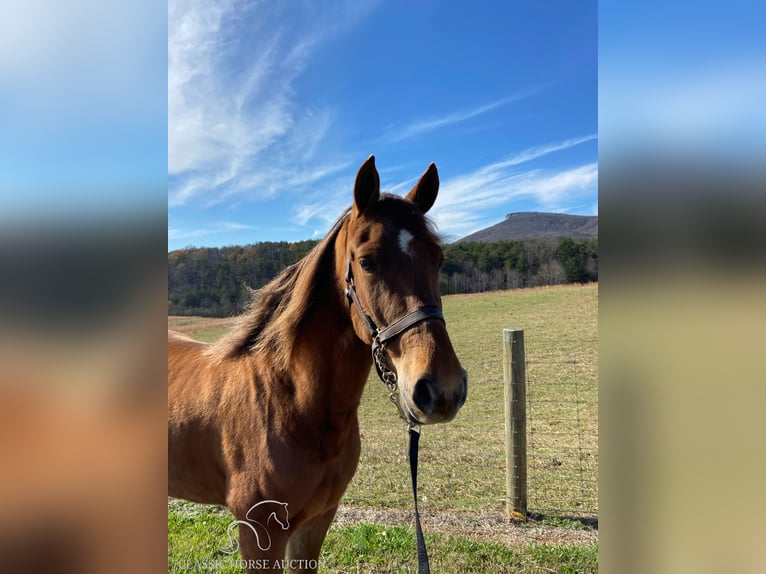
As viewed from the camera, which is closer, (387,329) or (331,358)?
(387,329)

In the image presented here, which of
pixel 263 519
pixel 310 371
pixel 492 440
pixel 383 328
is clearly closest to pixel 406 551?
pixel 263 519

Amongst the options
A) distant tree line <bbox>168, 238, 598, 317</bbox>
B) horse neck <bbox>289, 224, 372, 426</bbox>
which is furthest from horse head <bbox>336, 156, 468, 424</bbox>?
distant tree line <bbox>168, 238, 598, 317</bbox>

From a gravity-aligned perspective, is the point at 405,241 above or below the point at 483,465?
above

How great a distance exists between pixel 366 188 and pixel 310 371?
96cm

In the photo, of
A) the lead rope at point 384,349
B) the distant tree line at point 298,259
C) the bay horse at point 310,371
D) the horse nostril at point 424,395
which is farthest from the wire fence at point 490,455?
the horse nostril at point 424,395

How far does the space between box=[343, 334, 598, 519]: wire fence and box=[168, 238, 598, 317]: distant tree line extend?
1.81 metres

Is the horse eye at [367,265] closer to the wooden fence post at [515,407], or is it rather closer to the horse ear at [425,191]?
the horse ear at [425,191]

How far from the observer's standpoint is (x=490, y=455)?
18.2 ft

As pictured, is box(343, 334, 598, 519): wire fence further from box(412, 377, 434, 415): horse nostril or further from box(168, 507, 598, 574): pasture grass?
box(412, 377, 434, 415): horse nostril

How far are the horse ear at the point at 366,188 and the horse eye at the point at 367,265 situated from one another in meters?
0.27

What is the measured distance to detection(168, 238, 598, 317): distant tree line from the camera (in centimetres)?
419

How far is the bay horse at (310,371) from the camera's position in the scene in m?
1.82

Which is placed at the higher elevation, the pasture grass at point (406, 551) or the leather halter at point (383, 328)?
the leather halter at point (383, 328)

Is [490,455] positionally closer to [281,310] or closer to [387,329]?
[281,310]
